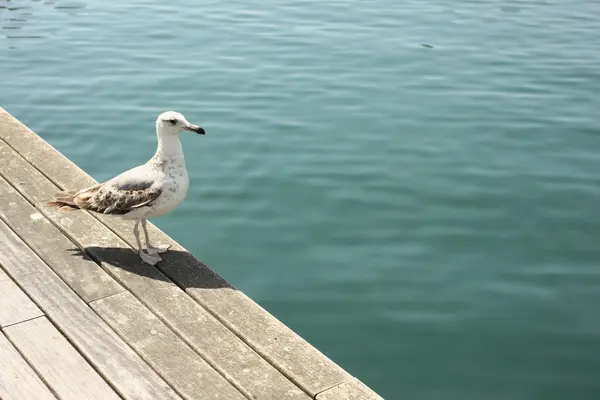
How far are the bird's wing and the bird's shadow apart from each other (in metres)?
0.27

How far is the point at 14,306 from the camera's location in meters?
4.63

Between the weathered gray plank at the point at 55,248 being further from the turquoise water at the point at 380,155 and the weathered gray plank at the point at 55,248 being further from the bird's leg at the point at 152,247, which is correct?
the turquoise water at the point at 380,155

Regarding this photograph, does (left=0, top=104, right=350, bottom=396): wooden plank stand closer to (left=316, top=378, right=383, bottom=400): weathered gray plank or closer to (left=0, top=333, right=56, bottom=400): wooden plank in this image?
(left=316, top=378, right=383, bottom=400): weathered gray plank

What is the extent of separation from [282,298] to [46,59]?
23.9 ft

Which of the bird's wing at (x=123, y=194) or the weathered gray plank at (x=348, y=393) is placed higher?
the bird's wing at (x=123, y=194)

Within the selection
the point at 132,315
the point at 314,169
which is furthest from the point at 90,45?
the point at 132,315

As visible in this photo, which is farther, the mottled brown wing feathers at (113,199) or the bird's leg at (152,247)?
the bird's leg at (152,247)

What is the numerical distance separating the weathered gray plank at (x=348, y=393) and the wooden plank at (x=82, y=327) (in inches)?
29.4

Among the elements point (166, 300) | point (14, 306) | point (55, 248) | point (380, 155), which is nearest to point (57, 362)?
point (14, 306)

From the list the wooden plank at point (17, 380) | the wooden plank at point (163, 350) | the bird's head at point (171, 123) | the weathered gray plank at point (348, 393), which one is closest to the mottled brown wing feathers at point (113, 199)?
the bird's head at point (171, 123)

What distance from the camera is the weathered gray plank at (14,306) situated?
14.8 ft

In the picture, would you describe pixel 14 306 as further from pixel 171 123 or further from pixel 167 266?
pixel 171 123

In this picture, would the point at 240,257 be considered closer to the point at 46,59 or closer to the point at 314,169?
the point at 314,169

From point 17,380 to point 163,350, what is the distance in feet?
2.41
